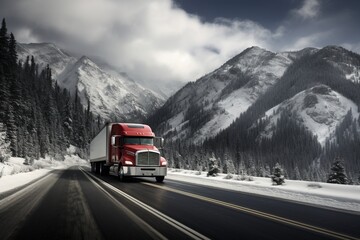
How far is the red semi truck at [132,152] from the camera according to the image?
22.8 metres

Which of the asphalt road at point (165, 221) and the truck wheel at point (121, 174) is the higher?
the truck wheel at point (121, 174)

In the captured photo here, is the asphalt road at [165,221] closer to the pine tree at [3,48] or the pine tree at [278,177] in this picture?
the pine tree at [278,177]

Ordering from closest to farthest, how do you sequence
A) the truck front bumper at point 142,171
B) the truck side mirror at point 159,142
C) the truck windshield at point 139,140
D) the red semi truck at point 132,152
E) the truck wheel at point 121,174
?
the truck front bumper at point 142,171 < the red semi truck at point 132,152 < the truck wheel at point 121,174 < the truck windshield at point 139,140 < the truck side mirror at point 159,142

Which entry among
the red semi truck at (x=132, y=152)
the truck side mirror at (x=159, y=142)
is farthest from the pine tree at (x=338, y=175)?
the red semi truck at (x=132, y=152)

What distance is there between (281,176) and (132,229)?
1558 centimetres

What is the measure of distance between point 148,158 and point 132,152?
1133 mm

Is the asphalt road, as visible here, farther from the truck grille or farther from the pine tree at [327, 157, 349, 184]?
the pine tree at [327, 157, 349, 184]

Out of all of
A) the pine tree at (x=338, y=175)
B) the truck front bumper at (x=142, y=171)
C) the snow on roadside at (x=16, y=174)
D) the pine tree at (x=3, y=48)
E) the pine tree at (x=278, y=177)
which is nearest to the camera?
the snow on roadside at (x=16, y=174)

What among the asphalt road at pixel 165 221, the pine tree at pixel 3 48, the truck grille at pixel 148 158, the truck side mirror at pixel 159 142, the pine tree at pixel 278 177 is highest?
the pine tree at pixel 3 48

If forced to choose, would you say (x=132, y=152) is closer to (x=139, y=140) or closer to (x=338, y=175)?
(x=139, y=140)

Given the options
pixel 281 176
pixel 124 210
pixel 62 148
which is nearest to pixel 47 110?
pixel 62 148

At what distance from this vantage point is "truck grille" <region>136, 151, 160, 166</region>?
22812 millimetres

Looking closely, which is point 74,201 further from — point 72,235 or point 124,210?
point 72,235

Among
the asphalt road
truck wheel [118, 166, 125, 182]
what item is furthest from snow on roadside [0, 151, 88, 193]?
the asphalt road
